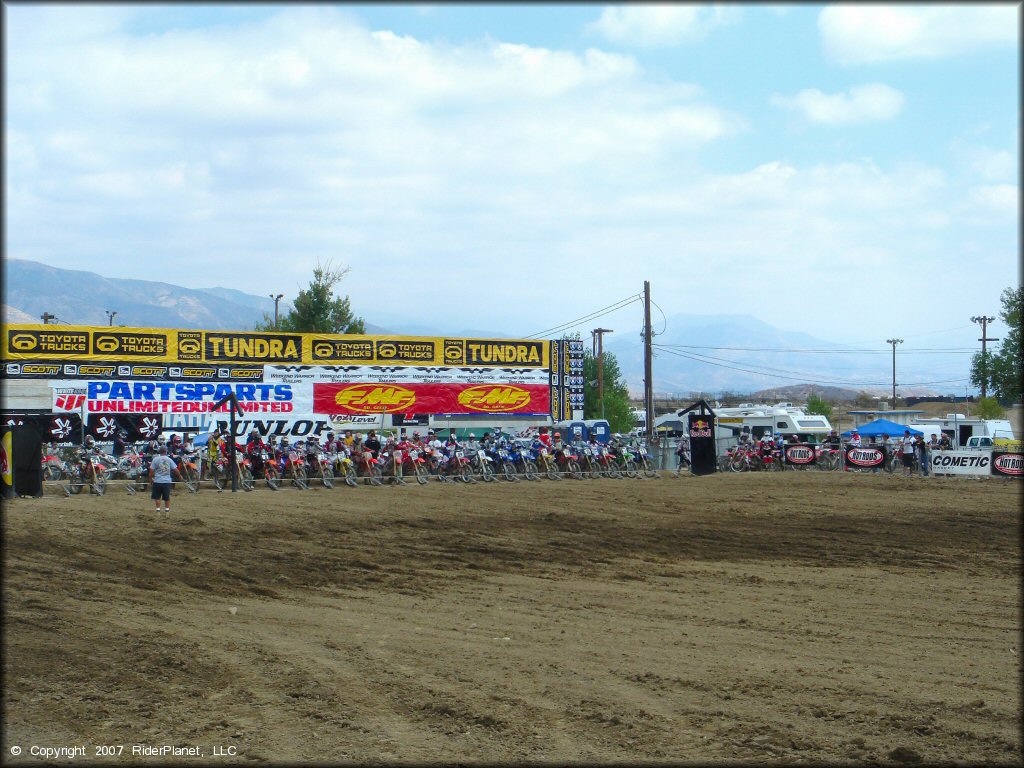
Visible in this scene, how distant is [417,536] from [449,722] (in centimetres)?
950

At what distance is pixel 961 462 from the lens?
29.8m

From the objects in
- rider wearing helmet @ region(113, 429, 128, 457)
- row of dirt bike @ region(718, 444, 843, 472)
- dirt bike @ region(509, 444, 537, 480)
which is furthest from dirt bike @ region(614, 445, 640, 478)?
rider wearing helmet @ region(113, 429, 128, 457)

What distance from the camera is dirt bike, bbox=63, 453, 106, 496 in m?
22.1

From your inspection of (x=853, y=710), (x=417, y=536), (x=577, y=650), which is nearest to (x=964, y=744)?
(x=853, y=710)

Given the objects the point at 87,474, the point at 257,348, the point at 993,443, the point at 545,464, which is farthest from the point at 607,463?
the point at 87,474

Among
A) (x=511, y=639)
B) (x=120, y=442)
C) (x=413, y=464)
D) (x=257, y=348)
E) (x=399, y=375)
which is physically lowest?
(x=511, y=639)

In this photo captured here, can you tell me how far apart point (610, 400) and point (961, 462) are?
38528 mm

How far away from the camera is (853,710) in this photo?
7227 millimetres

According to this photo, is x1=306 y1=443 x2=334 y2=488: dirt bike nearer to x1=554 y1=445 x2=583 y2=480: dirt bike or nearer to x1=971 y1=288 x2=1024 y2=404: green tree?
x1=554 y1=445 x2=583 y2=480: dirt bike

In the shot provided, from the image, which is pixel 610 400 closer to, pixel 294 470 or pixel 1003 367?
pixel 1003 367

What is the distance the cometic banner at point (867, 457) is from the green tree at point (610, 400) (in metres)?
30.4

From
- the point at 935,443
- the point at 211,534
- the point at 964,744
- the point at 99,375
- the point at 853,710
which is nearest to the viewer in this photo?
the point at 964,744

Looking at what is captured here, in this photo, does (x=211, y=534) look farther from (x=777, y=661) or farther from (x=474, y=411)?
(x=474, y=411)

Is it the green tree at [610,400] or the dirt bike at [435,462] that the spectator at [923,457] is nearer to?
the dirt bike at [435,462]
